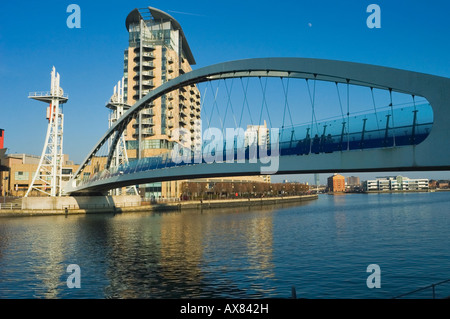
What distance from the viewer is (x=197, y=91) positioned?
120812 millimetres

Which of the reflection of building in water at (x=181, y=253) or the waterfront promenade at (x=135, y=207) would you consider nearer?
the reflection of building in water at (x=181, y=253)

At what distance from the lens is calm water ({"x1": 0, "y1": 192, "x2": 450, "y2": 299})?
61.5 feet

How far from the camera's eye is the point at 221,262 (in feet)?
82.2

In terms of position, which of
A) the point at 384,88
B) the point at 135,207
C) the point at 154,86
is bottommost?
the point at 135,207

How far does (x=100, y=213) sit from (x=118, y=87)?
2436cm

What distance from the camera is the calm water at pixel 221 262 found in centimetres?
1875

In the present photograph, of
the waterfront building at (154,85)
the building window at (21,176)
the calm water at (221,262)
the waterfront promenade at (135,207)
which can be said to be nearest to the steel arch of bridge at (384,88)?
the calm water at (221,262)

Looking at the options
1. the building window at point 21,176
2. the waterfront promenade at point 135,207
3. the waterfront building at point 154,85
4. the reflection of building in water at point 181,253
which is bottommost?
the reflection of building in water at point 181,253

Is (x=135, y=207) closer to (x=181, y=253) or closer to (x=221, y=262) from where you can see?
(x=181, y=253)

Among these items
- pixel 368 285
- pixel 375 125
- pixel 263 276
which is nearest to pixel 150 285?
pixel 263 276

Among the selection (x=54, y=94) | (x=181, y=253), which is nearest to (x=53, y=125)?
(x=54, y=94)

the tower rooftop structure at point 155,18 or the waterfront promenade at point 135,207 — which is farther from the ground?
the tower rooftop structure at point 155,18

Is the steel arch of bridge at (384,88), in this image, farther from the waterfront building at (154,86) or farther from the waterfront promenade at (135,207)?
the waterfront building at (154,86)

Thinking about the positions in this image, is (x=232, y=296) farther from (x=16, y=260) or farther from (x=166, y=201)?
(x=166, y=201)
